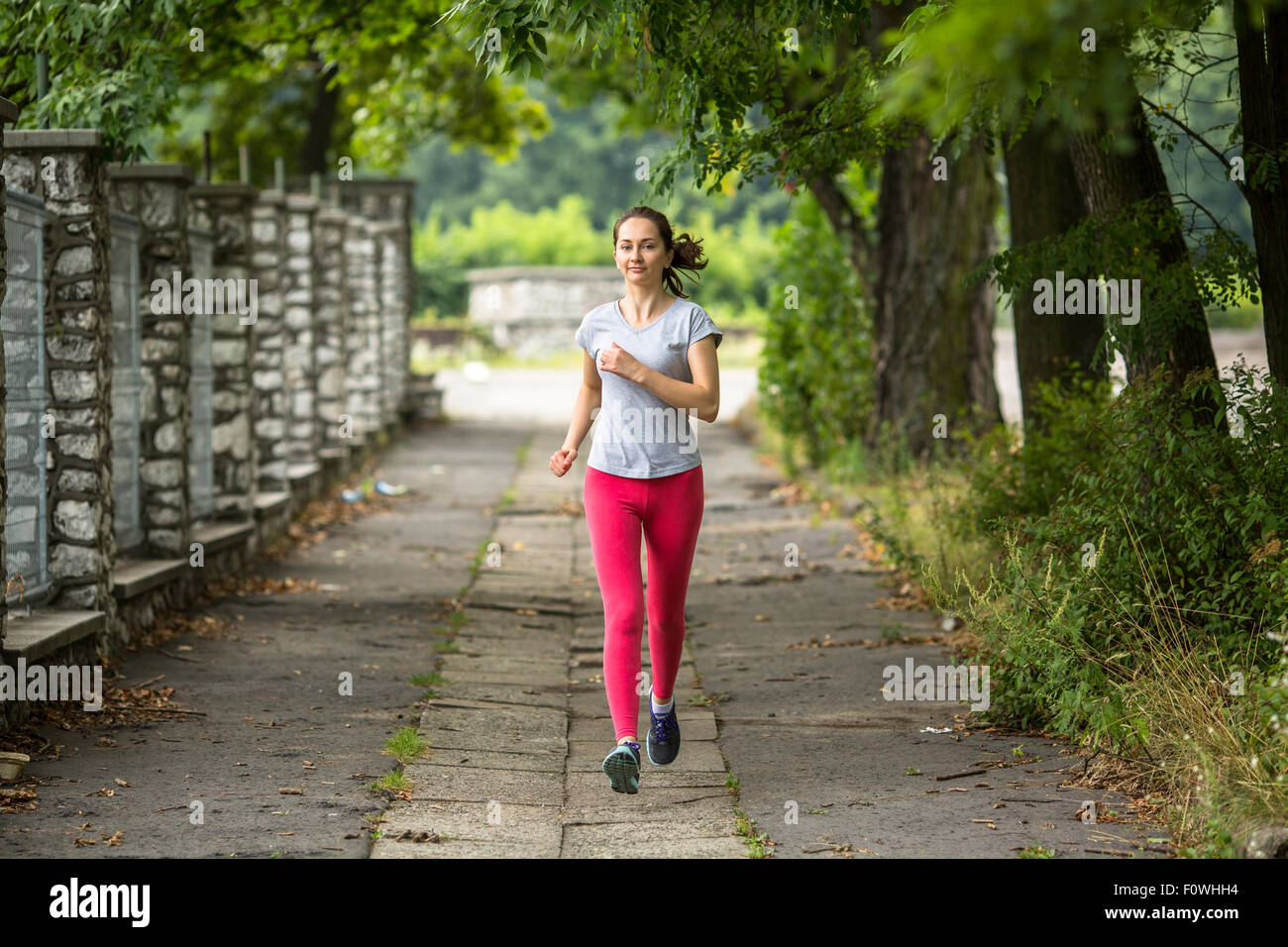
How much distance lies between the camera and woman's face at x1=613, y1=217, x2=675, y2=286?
16.0ft

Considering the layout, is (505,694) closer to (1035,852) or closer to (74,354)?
(74,354)

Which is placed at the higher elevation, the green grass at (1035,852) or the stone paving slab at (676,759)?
the green grass at (1035,852)

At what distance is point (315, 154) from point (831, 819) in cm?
1540

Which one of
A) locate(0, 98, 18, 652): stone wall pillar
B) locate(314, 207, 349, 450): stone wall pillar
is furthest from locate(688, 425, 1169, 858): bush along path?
locate(314, 207, 349, 450): stone wall pillar

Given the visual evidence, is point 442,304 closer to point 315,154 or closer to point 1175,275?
point 315,154

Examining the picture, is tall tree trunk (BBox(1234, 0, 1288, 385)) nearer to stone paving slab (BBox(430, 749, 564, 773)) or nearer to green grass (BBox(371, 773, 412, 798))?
stone paving slab (BBox(430, 749, 564, 773))

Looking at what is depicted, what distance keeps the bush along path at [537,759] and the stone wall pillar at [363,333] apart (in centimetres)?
706

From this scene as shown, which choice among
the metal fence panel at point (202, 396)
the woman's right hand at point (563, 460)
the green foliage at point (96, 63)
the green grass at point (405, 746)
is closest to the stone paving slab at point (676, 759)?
the green grass at point (405, 746)

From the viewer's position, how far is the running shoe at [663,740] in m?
5.15

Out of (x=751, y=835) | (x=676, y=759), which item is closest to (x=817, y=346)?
(x=676, y=759)

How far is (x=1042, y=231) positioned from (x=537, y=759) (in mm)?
4567

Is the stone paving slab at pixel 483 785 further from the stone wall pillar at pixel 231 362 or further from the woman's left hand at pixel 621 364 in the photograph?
the stone wall pillar at pixel 231 362

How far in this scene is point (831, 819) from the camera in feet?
15.2

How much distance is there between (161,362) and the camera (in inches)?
323
